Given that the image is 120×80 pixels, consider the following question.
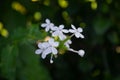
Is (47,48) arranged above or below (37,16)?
below

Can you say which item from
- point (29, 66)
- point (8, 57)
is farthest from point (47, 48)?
point (29, 66)

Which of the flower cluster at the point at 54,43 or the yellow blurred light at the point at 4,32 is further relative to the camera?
the yellow blurred light at the point at 4,32

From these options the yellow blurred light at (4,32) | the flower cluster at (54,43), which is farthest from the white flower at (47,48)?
the yellow blurred light at (4,32)

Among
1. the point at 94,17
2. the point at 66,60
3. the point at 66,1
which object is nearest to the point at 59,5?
the point at 66,1

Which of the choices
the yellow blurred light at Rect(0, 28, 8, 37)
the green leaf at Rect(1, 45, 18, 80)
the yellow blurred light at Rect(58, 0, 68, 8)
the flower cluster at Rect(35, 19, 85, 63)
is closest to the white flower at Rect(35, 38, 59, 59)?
the flower cluster at Rect(35, 19, 85, 63)

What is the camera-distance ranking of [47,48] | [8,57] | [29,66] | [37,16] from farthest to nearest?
[37,16] < [29,66] < [8,57] < [47,48]

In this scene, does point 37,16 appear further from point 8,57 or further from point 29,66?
point 8,57

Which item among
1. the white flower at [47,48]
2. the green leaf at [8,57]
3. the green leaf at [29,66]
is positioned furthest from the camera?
the green leaf at [29,66]

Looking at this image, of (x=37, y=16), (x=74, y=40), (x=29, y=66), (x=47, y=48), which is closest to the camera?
(x=47, y=48)

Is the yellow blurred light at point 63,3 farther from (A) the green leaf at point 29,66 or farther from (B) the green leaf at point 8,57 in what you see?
(B) the green leaf at point 8,57
